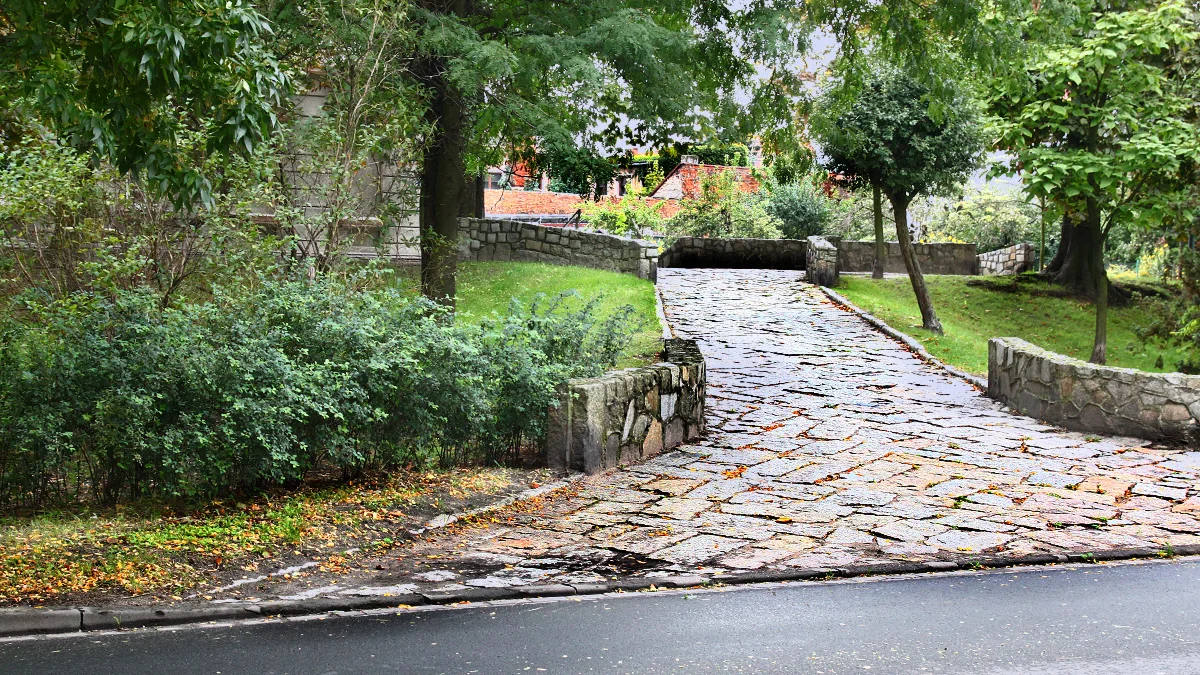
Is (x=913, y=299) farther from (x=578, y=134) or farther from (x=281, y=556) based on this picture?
(x=281, y=556)

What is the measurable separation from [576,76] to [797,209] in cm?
2552

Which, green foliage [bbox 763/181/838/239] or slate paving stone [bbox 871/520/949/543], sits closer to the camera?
slate paving stone [bbox 871/520/949/543]

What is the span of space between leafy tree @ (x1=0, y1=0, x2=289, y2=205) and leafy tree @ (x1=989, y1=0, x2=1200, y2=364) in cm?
1142

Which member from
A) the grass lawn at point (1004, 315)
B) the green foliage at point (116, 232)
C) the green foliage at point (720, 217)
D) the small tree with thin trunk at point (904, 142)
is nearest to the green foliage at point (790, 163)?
the small tree with thin trunk at point (904, 142)

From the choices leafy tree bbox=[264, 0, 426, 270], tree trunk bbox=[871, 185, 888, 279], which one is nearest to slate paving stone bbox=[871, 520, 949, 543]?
leafy tree bbox=[264, 0, 426, 270]

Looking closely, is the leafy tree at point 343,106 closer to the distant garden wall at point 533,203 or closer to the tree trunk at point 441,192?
the tree trunk at point 441,192

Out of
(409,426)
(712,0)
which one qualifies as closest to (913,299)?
(712,0)

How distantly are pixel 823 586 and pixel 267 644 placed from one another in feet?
10.7

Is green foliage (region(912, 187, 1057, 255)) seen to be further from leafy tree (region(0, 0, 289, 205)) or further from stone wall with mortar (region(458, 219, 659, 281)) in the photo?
leafy tree (region(0, 0, 289, 205))

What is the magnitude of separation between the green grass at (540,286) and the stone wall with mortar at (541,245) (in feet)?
1.60

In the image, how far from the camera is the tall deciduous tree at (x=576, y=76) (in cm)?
1252

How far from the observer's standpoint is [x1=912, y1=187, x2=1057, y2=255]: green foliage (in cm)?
3697

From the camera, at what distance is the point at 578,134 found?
1536 cm

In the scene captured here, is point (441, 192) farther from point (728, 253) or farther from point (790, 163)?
Answer: point (728, 253)
